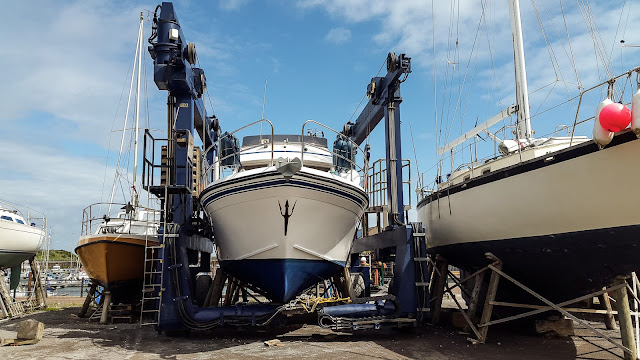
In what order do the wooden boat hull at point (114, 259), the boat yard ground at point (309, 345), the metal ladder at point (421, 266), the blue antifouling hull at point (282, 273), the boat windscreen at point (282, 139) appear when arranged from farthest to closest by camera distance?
the wooden boat hull at point (114, 259), the boat windscreen at point (282, 139), the metal ladder at point (421, 266), the blue antifouling hull at point (282, 273), the boat yard ground at point (309, 345)

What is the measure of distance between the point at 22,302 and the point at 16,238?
200 cm

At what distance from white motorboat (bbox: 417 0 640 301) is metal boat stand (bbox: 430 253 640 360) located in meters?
0.23

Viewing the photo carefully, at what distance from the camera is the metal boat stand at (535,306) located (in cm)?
609

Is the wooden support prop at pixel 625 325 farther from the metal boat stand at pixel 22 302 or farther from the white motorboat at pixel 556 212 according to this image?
the metal boat stand at pixel 22 302

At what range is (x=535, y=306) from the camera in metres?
6.79

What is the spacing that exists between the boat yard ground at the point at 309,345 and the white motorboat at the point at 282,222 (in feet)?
3.24

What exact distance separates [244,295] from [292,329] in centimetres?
231

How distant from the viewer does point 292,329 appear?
856 centimetres

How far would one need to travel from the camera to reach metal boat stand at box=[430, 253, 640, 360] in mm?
6090

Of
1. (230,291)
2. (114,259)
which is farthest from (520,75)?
(114,259)

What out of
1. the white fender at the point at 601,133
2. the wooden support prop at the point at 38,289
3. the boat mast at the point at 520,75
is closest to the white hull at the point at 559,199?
the white fender at the point at 601,133

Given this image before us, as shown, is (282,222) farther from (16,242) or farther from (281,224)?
(16,242)

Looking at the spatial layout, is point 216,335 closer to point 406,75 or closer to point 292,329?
point 292,329

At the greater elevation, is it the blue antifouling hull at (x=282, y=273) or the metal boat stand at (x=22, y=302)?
the blue antifouling hull at (x=282, y=273)
